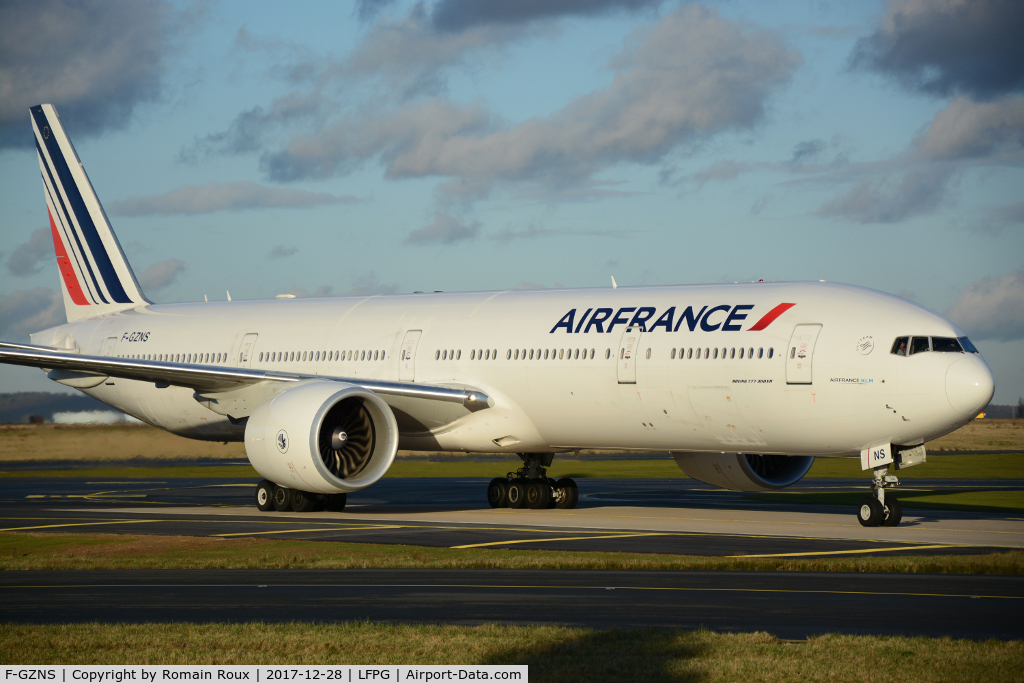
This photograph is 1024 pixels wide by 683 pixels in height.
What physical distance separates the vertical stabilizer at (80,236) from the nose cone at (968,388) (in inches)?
961

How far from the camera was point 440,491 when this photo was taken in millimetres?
36094

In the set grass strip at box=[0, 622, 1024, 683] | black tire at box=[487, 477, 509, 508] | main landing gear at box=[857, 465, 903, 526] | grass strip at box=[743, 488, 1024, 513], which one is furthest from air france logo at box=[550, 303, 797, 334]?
grass strip at box=[0, 622, 1024, 683]

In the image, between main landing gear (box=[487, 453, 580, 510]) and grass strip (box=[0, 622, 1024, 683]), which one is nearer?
grass strip (box=[0, 622, 1024, 683])

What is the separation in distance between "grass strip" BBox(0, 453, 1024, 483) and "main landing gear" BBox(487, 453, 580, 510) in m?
14.3

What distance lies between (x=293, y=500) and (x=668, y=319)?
933cm

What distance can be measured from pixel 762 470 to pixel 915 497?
19.6 feet

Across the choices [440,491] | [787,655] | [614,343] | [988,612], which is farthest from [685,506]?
[787,655]

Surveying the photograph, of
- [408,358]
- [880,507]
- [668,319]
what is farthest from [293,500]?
[880,507]

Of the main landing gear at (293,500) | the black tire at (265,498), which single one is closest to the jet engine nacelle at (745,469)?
the main landing gear at (293,500)

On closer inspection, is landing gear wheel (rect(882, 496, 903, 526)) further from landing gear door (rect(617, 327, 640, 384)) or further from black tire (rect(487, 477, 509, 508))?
black tire (rect(487, 477, 509, 508))

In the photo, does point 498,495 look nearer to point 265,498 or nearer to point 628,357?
point 265,498

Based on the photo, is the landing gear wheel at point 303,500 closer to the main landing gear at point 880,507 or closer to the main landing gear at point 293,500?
the main landing gear at point 293,500

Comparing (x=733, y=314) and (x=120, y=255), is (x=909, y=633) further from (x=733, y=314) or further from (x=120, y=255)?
(x=120, y=255)

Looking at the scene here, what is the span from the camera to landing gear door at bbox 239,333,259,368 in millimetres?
32000
